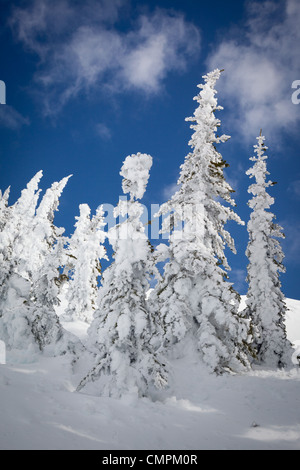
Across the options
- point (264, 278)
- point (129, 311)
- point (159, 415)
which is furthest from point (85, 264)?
point (159, 415)

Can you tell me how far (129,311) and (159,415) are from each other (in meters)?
3.08

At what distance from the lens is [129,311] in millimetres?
8969

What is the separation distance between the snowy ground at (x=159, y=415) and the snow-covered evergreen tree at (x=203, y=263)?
159 cm

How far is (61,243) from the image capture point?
68.6 feet

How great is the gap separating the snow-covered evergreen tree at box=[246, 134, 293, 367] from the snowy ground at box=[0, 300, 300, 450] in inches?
234

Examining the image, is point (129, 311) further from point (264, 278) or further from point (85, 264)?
point (85, 264)

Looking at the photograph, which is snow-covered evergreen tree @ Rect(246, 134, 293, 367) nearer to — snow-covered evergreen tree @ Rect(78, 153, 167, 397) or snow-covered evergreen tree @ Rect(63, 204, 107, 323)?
snow-covered evergreen tree @ Rect(78, 153, 167, 397)

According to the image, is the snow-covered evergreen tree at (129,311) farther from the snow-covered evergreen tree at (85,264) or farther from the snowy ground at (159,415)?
the snow-covered evergreen tree at (85,264)

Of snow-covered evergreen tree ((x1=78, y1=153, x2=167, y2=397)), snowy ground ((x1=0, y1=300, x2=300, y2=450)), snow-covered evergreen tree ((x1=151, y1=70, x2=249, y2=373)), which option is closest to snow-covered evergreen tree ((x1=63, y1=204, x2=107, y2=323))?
snow-covered evergreen tree ((x1=151, y1=70, x2=249, y2=373))

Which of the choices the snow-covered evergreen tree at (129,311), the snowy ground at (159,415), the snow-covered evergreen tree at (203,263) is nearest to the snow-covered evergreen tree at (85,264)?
the snow-covered evergreen tree at (203,263)

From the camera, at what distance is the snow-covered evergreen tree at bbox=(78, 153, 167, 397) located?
8617mm

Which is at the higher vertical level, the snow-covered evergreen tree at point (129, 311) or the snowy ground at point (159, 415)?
the snow-covered evergreen tree at point (129, 311)

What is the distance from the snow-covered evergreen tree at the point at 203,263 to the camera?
38.7 ft
